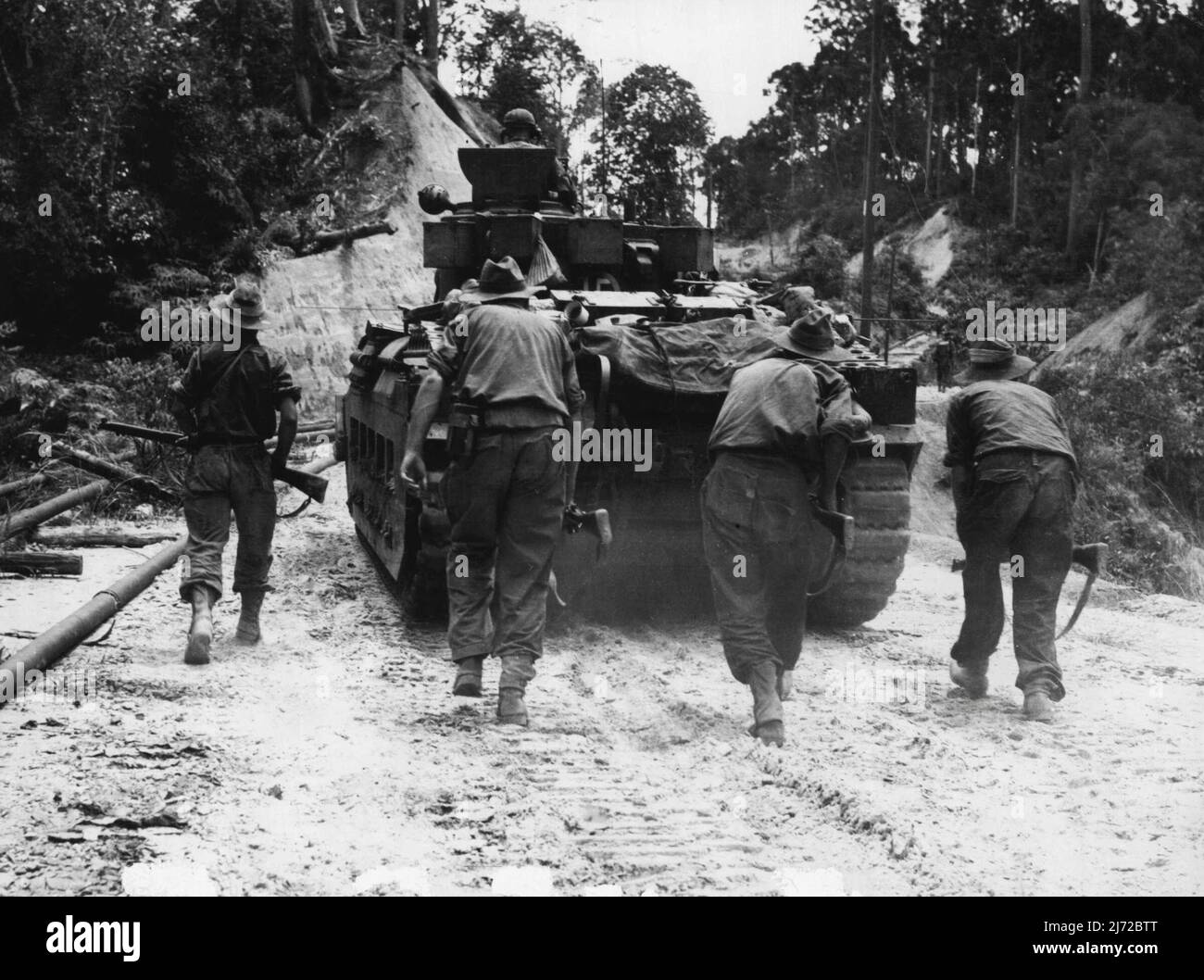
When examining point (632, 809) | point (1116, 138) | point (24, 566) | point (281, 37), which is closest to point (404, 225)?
point (281, 37)

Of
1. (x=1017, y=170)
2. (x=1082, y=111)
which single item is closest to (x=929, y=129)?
(x=1017, y=170)

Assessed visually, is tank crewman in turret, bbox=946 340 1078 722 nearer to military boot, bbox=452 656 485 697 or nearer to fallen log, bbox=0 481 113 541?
military boot, bbox=452 656 485 697

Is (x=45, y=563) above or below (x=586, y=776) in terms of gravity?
above

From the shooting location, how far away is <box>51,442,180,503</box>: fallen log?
11227 millimetres

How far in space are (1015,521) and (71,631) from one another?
433 centimetres

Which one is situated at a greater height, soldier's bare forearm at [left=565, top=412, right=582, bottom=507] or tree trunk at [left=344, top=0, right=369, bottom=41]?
tree trunk at [left=344, top=0, right=369, bottom=41]

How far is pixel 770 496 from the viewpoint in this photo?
5.43 metres

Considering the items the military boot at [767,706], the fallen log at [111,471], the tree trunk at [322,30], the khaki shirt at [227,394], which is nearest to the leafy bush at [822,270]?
the tree trunk at [322,30]

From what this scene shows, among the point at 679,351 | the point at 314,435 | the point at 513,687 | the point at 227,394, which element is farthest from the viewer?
the point at 314,435

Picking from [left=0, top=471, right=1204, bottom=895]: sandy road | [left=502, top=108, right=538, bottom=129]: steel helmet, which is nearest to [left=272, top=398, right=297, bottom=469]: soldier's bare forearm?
[left=0, top=471, right=1204, bottom=895]: sandy road

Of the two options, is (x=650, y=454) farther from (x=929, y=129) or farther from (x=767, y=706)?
(x=929, y=129)

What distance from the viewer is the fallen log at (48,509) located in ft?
28.5

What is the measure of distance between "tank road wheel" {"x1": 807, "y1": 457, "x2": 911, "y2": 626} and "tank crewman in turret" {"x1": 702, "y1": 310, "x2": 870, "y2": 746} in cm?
170
